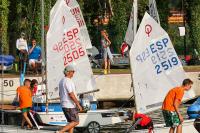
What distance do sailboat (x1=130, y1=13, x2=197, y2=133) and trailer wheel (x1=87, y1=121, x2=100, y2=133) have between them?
122 centimetres

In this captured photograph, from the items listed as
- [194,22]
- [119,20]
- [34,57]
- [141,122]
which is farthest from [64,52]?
[194,22]

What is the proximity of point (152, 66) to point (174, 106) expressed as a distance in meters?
2.37

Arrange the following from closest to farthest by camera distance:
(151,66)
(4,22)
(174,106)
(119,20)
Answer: (174,106)
(151,66)
(4,22)
(119,20)

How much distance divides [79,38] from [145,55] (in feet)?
8.99

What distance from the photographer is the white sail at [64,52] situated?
59.0 ft

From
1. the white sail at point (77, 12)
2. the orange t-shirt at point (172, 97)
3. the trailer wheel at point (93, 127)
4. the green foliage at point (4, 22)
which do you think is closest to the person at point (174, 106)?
the orange t-shirt at point (172, 97)

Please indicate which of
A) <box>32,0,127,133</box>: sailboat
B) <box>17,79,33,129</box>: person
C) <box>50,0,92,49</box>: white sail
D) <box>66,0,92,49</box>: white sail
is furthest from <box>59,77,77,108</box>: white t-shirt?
<box>66,0,92,49</box>: white sail

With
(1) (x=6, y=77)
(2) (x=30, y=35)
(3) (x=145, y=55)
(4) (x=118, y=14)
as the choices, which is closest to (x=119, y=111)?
(3) (x=145, y=55)

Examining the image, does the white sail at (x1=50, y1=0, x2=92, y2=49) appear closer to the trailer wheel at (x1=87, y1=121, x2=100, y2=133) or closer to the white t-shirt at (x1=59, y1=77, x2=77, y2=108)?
the trailer wheel at (x1=87, y1=121, x2=100, y2=133)

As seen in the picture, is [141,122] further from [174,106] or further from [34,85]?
[34,85]

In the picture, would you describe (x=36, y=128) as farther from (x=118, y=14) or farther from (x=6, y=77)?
(x=118, y=14)

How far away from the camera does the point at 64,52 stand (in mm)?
18062

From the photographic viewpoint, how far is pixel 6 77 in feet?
81.8

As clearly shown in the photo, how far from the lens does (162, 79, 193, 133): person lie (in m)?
13.9
